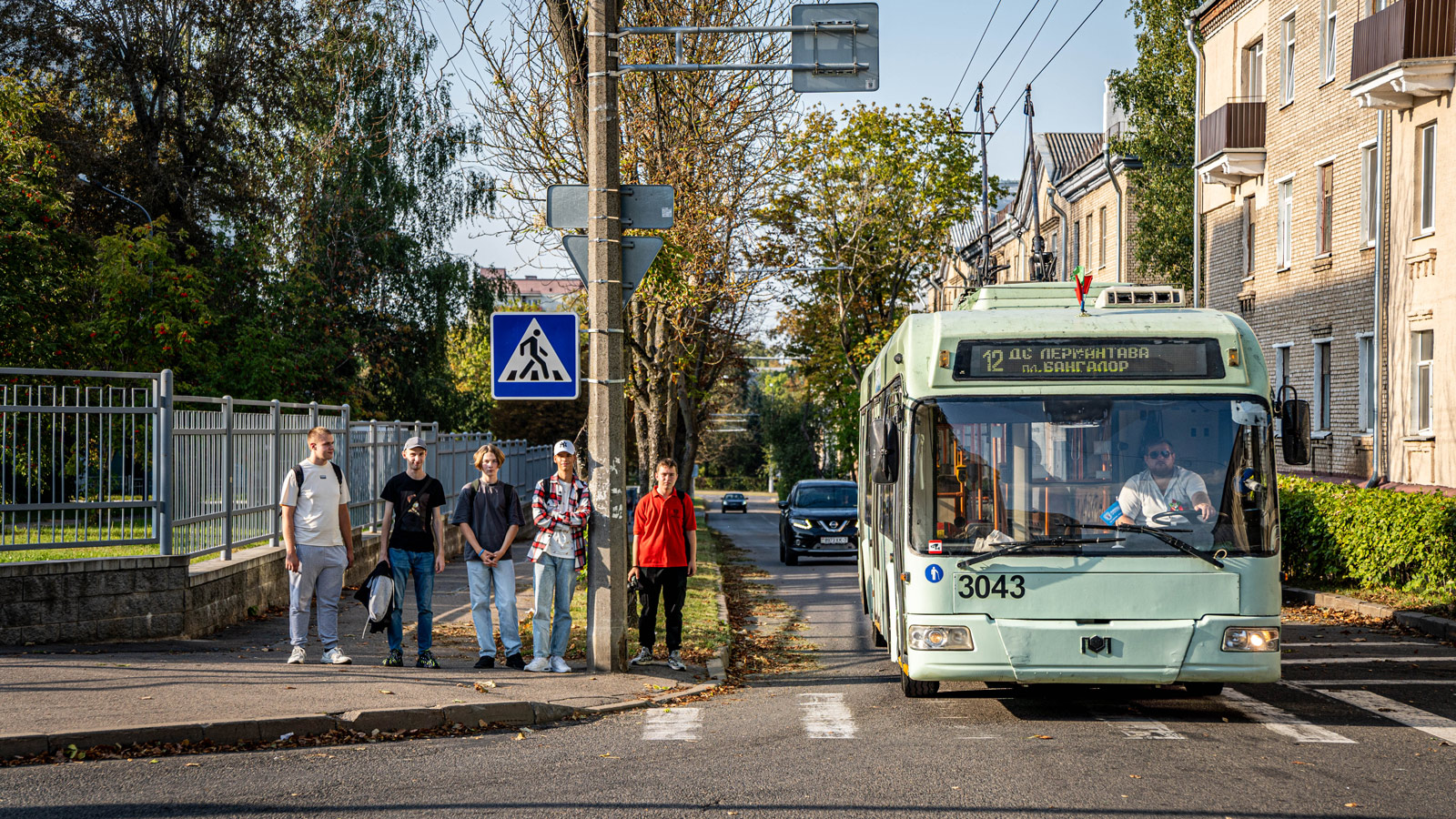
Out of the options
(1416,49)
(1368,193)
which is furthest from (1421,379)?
(1416,49)

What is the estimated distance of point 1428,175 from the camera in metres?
22.8

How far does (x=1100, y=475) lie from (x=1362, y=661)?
5.06 meters

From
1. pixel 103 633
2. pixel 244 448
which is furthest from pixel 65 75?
pixel 103 633

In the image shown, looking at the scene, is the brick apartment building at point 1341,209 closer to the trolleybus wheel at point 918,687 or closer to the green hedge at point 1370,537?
the green hedge at point 1370,537

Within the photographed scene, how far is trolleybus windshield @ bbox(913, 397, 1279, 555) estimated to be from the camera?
8.39 m

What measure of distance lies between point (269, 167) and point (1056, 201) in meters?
26.7

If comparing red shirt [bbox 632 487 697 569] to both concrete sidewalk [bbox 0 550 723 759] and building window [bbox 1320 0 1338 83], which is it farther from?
building window [bbox 1320 0 1338 83]

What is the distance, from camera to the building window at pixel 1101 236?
1734 inches

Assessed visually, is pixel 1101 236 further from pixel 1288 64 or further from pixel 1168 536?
pixel 1168 536

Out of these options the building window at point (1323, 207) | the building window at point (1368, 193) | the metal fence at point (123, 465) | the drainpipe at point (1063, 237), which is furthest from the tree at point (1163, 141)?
the metal fence at point (123, 465)

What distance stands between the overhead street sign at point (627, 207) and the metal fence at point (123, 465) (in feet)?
11.9

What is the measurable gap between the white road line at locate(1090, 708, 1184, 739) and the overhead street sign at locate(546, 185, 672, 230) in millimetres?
4729

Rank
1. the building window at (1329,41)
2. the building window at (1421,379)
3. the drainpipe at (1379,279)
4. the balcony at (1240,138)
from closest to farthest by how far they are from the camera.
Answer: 1. the building window at (1421,379)
2. the drainpipe at (1379,279)
3. the building window at (1329,41)
4. the balcony at (1240,138)

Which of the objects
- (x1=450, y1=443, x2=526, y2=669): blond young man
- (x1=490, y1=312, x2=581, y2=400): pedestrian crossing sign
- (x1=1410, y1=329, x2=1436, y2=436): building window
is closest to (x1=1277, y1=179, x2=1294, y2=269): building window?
(x1=1410, y1=329, x2=1436, y2=436): building window
